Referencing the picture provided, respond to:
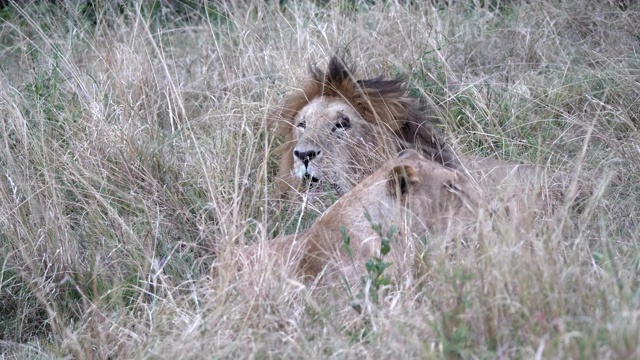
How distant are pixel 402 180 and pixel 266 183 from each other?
0.90 m

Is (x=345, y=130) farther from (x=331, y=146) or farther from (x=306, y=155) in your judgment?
(x=306, y=155)

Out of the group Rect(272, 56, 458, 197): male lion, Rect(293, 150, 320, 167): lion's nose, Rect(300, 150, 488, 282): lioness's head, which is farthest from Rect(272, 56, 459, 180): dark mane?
Rect(300, 150, 488, 282): lioness's head

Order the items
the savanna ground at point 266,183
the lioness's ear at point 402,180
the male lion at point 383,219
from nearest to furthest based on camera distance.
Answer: the savanna ground at point 266,183 → the male lion at point 383,219 → the lioness's ear at point 402,180

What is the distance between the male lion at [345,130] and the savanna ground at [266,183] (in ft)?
0.71

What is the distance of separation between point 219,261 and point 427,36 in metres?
3.11

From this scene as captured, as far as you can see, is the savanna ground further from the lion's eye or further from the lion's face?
the lion's eye

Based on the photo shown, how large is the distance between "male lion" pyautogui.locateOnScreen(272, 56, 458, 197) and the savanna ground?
0.71 ft

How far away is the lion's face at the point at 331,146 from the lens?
17.4 ft

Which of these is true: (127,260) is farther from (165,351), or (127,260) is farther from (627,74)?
(627,74)

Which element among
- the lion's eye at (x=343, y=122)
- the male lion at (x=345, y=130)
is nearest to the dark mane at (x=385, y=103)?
the male lion at (x=345, y=130)

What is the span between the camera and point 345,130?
221 inches

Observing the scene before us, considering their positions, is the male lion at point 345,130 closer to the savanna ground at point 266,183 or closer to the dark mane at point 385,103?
the dark mane at point 385,103

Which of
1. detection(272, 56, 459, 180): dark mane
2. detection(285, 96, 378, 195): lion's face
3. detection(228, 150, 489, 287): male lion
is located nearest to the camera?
detection(228, 150, 489, 287): male lion

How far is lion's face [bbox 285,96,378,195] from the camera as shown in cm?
531
